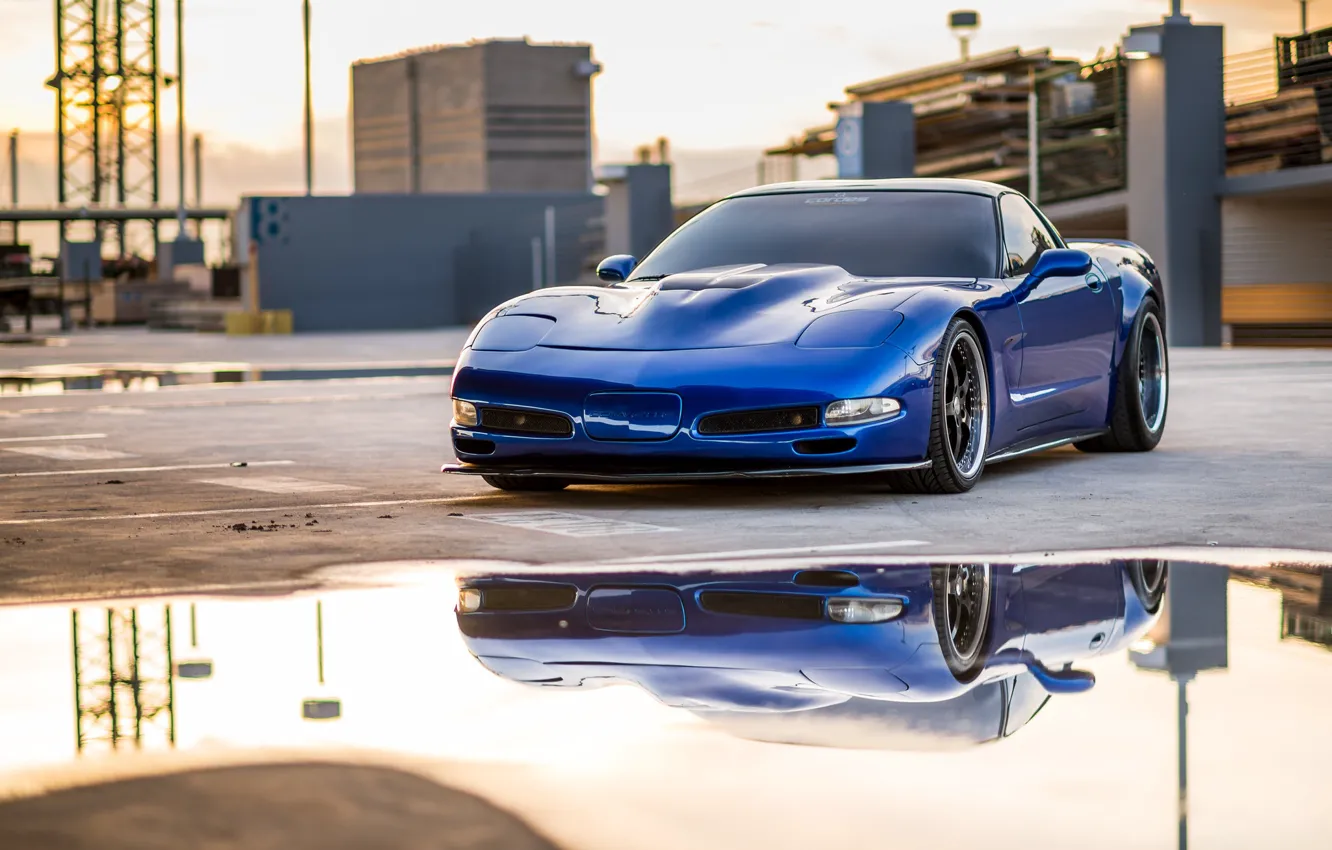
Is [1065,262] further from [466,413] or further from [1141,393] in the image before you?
[466,413]

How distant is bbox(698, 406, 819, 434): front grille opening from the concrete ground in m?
0.30

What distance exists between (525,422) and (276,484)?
55.6 inches

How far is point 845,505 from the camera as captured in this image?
7012 mm

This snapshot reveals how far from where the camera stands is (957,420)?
293 inches

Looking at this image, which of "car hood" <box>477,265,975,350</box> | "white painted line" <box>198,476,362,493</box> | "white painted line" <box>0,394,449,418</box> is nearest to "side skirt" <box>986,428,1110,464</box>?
"car hood" <box>477,265,975,350</box>

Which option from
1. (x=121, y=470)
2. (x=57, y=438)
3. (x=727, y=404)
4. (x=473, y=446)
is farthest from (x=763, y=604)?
(x=57, y=438)

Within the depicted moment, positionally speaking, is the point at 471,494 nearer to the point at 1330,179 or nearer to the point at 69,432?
the point at 69,432

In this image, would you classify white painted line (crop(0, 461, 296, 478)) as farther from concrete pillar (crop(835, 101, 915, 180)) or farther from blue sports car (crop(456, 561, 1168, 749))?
concrete pillar (crop(835, 101, 915, 180))

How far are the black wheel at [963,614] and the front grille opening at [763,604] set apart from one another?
31 cm

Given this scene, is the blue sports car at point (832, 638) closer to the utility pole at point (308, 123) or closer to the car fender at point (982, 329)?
the car fender at point (982, 329)

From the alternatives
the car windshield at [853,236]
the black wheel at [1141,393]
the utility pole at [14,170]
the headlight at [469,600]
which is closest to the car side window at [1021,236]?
the car windshield at [853,236]

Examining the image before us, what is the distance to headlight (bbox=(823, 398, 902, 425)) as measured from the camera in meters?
6.88

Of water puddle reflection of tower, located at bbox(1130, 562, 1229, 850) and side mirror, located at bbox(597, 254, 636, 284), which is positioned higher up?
side mirror, located at bbox(597, 254, 636, 284)

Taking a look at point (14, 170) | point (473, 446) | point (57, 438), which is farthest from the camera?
point (14, 170)
